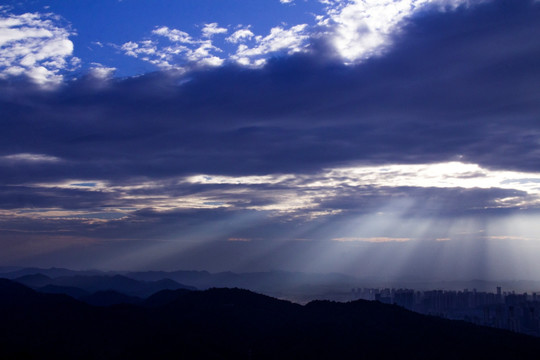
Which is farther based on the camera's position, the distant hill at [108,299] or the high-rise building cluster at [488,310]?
the distant hill at [108,299]

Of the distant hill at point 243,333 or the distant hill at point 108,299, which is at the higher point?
the distant hill at point 243,333

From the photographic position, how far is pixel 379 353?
80.9m

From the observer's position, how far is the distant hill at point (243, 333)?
8100 centimetres

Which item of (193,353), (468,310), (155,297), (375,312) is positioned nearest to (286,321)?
(375,312)

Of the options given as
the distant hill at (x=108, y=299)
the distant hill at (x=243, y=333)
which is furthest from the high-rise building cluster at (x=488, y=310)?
the distant hill at (x=108, y=299)

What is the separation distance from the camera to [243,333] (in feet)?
325

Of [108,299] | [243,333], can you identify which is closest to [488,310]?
[243,333]

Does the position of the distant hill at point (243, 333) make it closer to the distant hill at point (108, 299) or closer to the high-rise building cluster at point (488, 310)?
the high-rise building cluster at point (488, 310)

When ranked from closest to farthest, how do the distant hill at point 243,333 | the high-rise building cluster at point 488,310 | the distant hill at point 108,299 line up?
1. the distant hill at point 243,333
2. the high-rise building cluster at point 488,310
3. the distant hill at point 108,299

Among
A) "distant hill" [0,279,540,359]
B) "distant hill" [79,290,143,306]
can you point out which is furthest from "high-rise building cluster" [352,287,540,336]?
"distant hill" [79,290,143,306]

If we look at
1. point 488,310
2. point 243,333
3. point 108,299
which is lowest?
point 488,310

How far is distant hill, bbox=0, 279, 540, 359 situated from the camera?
266 feet

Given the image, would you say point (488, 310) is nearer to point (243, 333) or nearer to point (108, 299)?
point (243, 333)

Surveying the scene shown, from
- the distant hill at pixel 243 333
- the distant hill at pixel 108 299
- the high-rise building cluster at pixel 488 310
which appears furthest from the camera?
the distant hill at pixel 108 299
